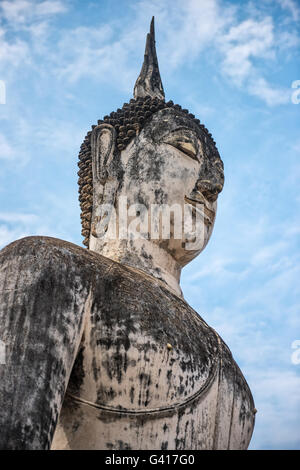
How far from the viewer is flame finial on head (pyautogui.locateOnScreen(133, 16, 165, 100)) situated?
8039mm

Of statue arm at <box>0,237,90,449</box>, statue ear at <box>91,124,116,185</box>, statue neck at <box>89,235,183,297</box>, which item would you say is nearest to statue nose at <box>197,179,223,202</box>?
statue neck at <box>89,235,183,297</box>

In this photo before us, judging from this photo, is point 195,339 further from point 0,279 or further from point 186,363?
point 0,279

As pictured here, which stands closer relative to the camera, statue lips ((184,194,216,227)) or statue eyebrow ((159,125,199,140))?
statue lips ((184,194,216,227))

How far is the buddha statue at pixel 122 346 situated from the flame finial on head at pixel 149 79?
5.10 feet

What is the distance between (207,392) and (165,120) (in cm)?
284

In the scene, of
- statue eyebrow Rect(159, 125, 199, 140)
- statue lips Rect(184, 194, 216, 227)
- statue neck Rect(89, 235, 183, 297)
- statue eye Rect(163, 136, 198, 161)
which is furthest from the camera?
statue eyebrow Rect(159, 125, 199, 140)

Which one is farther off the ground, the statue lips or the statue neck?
the statue lips

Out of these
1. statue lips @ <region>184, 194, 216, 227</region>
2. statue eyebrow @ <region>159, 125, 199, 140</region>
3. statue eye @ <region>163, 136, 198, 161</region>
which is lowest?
statue lips @ <region>184, 194, 216, 227</region>

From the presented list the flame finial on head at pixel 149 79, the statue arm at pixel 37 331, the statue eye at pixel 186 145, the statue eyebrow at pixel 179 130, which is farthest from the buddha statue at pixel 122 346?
the flame finial on head at pixel 149 79

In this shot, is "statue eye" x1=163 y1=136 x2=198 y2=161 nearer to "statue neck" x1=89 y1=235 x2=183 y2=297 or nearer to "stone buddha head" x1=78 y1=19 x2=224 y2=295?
"stone buddha head" x1=78 y1=19 x2=224 y2=295

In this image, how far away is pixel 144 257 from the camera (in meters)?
6.61

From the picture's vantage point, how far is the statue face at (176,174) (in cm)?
675

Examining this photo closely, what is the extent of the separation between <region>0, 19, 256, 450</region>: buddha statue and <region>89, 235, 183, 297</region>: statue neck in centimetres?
1

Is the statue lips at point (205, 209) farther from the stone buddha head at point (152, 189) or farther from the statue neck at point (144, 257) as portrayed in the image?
the statue neck at point (144, 257)
